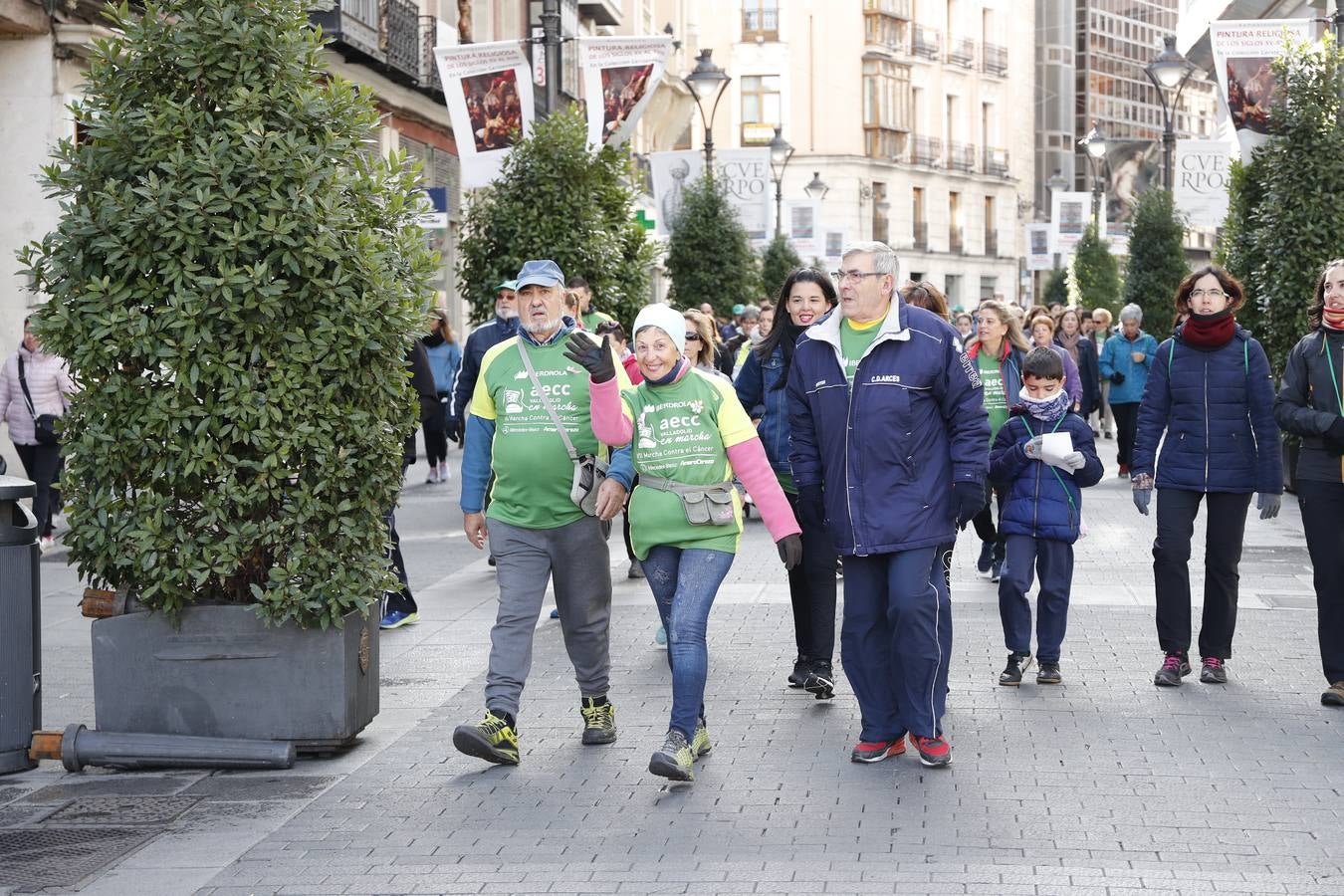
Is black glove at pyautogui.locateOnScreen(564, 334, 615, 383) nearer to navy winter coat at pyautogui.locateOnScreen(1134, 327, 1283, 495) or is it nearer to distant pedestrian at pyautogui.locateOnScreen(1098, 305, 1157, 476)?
navy winter coat at pyautogui.locateOnScreen(1134, 327, 1283, 495)

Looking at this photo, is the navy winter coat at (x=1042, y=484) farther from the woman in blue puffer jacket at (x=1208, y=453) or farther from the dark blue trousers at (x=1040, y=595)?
the woman in blue puffer jacket at (x=1208, y=453)

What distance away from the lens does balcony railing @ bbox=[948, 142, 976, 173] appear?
73938 millimetres

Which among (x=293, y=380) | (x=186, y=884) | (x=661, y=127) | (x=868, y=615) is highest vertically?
(x=661, y=127)

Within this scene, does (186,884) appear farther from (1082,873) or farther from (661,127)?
(661,127)

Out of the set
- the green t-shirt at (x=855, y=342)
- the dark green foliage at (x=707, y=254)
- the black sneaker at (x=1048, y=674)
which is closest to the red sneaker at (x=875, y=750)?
the green t-shirt at (x=855, y=342)

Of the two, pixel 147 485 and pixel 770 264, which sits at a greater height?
pixel 770 264

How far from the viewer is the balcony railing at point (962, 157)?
73938 mm

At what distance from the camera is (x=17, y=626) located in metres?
7.01

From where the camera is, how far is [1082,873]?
18.0 ft

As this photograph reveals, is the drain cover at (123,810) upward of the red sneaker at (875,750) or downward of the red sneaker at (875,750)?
downward

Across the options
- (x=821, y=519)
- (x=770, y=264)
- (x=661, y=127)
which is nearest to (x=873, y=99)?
(x=661, y=127)

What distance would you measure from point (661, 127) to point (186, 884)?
1844 inches

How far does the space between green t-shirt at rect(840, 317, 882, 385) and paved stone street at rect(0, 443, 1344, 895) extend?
1464 mm

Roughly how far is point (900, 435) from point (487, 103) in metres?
13.0
